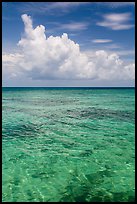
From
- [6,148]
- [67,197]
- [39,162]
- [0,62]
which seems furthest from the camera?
[6,148]

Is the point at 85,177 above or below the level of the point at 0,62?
below

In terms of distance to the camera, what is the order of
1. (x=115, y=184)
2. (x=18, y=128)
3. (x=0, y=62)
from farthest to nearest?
(x=18, y=128), (x=115, y=184), (x=0, y=62)

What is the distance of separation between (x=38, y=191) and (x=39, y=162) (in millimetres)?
2471

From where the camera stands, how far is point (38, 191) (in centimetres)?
679

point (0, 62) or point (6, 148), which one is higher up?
point (0, 62)

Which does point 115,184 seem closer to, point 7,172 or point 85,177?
point 85,177

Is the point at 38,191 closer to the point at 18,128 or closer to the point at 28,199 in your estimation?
the point at 28,199

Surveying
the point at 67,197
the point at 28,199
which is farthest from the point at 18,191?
the point at 67,197

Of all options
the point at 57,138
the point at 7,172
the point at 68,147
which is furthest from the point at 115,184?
the point at 57,138

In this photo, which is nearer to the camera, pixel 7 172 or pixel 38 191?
pixel 38 191

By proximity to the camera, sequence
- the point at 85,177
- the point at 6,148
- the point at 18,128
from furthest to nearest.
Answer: the point at 18,128 → the point at 6,148 → the point at 85,177

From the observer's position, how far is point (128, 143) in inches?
467

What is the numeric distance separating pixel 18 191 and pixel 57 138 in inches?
243

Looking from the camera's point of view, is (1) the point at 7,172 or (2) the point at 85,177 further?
(1) the point at 7,172
